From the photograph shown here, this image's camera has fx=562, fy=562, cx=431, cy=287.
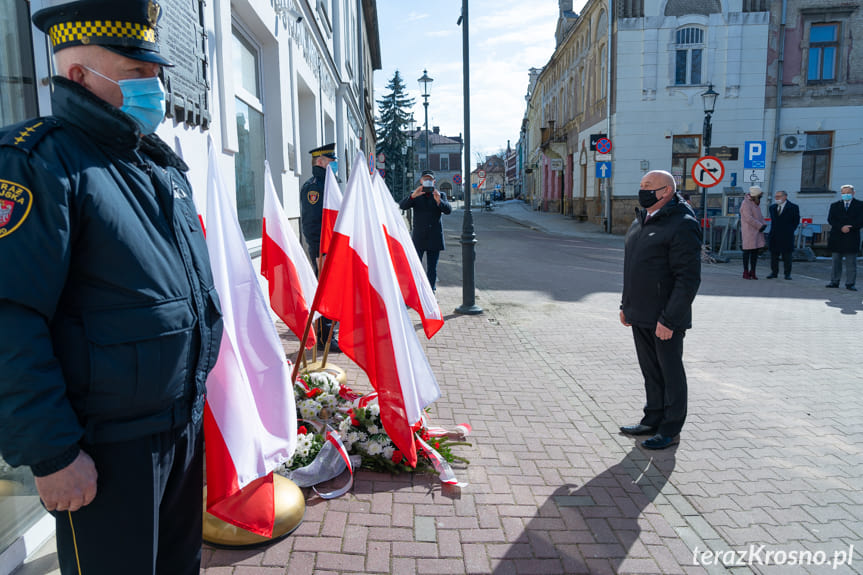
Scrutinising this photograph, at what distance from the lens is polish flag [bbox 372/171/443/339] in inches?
158

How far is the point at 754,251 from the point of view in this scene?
40.5 ft

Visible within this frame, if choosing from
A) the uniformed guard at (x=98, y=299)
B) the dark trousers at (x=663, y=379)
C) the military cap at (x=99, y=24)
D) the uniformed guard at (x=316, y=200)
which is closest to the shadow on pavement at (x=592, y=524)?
the dark trousers at (x=663, y=379)

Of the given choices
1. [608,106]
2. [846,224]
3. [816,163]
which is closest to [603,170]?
[608,106]

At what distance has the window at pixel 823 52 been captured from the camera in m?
21.9

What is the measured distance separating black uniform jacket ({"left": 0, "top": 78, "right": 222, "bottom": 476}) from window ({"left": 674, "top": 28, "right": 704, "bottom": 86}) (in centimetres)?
2523

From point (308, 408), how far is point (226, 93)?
3.25m

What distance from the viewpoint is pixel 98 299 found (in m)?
1.55

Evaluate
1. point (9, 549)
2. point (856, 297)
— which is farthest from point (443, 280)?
point (9, 549)

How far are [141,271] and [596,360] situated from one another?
5.59 m

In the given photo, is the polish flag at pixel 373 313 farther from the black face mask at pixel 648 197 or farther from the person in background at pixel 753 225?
the person in background at pixel 753 225

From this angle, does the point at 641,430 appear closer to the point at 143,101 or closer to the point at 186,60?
the point at 143,101

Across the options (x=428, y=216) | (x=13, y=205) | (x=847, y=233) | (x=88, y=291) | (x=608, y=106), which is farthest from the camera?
(x=608, y=106)

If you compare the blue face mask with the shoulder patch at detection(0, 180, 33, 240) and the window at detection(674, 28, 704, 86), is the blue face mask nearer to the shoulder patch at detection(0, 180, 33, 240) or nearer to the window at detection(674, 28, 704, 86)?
the shoulder patch at detection(0, 180, 33, 240)

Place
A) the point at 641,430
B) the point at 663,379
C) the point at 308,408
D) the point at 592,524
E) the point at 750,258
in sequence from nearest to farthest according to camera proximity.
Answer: the point at 592,524
the point at 308,408
the point at 663,379
the point at 641,430
the point at 750,258
